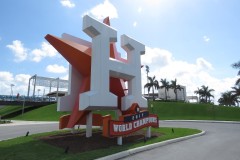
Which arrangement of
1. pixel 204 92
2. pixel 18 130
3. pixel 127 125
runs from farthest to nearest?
pixel 204 92 → pixel 18 130 → pixel 127 125

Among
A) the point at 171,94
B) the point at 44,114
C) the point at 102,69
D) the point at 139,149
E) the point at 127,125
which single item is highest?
→ the point at 171,94

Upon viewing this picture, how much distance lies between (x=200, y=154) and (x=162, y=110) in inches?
1571

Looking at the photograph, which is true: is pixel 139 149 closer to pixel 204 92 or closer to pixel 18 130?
pixel 18 130

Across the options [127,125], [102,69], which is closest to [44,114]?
[127,125]

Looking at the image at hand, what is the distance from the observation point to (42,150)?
1066cm

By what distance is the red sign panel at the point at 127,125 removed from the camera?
39.5 ft

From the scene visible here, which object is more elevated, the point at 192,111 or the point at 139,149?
the point at 192,111

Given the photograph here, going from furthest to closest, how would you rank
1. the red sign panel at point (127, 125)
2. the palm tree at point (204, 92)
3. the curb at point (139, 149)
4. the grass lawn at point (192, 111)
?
1. the palm tree at point (204, 92)
2. the grass lawn at point (192, 111)
3. the red sign panel at point (127, 125)
4. the curb at point (139, 149)

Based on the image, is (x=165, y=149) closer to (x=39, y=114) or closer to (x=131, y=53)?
(x=131, y=53)

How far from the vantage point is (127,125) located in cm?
1298

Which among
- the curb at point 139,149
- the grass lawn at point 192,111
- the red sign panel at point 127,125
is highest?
the grass lawn at point 192,111

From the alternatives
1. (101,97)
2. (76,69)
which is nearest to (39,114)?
(76,69)

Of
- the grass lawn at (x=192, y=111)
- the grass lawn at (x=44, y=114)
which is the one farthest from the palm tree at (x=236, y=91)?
the grass lawn at (x=44, y=114)

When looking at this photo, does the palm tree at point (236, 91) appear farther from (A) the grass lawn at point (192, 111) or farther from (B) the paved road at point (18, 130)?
(B) the paved road at point (18, 130)
